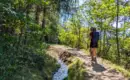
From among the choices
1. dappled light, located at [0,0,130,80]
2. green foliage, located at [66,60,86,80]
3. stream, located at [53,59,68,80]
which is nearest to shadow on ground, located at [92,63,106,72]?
dappled light, located at [0,0,130,80]

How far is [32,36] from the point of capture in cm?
909

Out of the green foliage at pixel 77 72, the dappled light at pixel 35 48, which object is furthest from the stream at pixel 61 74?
the green foliage at pixel 77 72

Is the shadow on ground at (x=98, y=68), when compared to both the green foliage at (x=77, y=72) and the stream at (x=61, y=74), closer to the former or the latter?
the green foliage at (x=77, y=72)

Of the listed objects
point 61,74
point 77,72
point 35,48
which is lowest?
point 61,74

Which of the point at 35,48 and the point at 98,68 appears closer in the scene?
the point at 35,48

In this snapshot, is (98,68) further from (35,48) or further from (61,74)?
(61,74)

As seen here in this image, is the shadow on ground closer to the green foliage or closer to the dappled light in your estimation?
the dappled light

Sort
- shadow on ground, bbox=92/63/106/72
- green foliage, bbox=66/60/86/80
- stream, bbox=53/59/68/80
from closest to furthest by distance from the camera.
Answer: green foliage, bbox=66/60/86/80 → shadow on ground, bbox=92/63/106/72 → stream, bbox=53/59/68/80

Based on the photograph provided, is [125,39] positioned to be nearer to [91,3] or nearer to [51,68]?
[91,3]

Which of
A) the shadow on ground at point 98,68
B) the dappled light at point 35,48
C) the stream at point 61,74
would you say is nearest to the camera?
the dappled light at point 35,48

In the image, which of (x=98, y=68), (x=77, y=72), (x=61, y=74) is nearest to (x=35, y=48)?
(x=77, y=72)

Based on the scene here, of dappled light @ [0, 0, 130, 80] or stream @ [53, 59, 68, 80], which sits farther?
stream @ [53, 59, 68, 80]

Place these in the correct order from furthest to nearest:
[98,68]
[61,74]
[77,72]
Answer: [61,74], [98,68], [77,72]

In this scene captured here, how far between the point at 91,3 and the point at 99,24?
1911 mm
